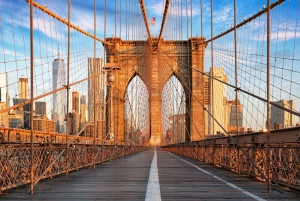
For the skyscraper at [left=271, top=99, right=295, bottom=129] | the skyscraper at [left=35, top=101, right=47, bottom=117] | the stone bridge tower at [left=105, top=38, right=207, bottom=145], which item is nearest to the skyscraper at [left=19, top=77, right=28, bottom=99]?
the skyscraper at [left=35, top=101, right=47, bottom=117]

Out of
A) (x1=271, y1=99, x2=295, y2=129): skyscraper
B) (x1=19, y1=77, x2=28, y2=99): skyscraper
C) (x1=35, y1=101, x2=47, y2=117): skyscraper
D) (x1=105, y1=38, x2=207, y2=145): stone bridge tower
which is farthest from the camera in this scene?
(x1=105, y1=38, x2=207, y2=145): stone bridge tower

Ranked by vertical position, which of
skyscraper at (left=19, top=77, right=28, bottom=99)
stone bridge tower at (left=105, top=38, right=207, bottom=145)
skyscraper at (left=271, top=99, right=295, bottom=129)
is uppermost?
stone bridge tower at (left=105, top=38, right=207, bottom=145)

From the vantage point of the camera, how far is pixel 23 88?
11.7 meters

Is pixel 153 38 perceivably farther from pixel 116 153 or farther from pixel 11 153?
pixel 11 153

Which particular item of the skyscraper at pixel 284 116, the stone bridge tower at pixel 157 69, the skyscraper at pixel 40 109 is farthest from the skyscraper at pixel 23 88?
the stone bridge tower at pixel 157 69

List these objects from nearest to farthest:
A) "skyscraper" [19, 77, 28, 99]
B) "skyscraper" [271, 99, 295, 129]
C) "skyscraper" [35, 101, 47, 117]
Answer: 1. "skyscraper" [271, 99, 295, 129]
2. "skyscraper" [19, 77, 28, 99]
3. "skyscraper" [35, 101, 47, 117]

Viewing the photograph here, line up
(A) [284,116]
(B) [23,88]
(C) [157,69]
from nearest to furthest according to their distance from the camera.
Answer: (A) [284,116] → (B) [23,88] → (C) [157,69]

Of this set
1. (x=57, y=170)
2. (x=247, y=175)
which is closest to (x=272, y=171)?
(x=247, y=175)

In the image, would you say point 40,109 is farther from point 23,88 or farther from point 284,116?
point 284,116

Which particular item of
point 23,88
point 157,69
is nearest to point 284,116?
point 23,88

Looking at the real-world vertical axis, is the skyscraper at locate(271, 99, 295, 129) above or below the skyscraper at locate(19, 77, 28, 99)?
below

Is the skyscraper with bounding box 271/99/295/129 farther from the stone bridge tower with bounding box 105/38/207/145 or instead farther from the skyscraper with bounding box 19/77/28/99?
the stone bridge tower with bounding box 105/38/207/145

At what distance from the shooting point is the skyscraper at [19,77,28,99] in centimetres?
1149

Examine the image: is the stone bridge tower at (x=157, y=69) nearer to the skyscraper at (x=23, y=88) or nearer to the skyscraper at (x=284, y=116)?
the skyscraper at (x=284, y=116)
